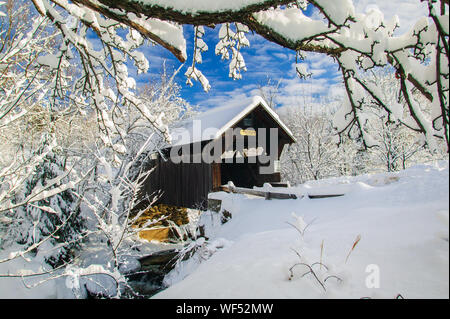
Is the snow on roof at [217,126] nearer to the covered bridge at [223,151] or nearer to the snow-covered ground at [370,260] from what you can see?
the covered bridge at [223,151]

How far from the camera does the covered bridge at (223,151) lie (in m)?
10.1

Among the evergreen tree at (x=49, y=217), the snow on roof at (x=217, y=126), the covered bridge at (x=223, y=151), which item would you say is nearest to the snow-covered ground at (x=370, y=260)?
the evergreen tree at (x=49, y=217)

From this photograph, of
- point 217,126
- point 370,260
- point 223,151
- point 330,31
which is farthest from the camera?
point 223,151

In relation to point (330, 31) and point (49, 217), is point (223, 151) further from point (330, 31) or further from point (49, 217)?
point (330, 31)

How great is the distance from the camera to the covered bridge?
10.1m

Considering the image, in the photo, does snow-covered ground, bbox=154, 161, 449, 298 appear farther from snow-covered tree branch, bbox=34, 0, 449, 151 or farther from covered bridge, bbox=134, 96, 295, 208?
covered bridge, bbox=134, 96, 295, 208

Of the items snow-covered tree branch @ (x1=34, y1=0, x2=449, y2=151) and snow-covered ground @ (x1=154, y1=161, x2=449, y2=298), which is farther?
→ snow-covered tree branch @ (x1=34, y1=0, x2=449, y2=151)

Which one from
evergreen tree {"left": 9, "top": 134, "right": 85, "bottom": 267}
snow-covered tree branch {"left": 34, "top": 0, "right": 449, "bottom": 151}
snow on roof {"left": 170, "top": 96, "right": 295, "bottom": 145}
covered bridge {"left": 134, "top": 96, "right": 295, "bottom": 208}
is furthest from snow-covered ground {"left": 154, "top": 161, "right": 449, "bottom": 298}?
covered bridge {"left": 134, "top": 96, "right": 295, "bottom": 208}

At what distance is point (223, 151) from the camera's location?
34.2 ft

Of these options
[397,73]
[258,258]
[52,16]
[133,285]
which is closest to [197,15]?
[397,73]

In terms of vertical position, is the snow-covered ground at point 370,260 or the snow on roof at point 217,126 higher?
the snow on roof at point 217,126

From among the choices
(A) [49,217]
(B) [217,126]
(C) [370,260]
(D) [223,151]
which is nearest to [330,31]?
(C) [370,260]

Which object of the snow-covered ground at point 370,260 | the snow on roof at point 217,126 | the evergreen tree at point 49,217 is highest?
the snow on roof at point 217,126
